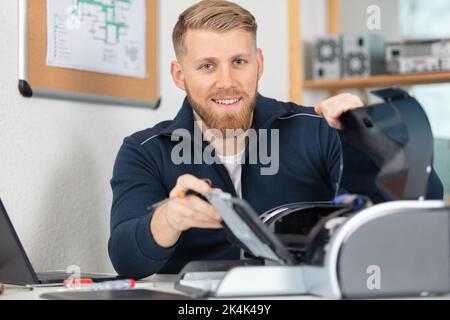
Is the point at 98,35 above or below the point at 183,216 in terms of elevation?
above

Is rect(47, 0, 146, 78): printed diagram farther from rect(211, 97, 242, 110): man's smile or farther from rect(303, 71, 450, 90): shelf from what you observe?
rect(303, 71, 450, 90): shelf

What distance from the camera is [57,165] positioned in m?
1.86

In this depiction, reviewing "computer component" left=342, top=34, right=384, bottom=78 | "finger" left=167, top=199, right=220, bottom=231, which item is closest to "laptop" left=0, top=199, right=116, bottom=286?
"finger" left=167, top=199, right=220, bottom=231

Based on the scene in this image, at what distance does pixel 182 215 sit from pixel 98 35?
97cm

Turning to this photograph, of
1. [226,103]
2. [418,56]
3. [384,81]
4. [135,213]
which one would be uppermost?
[418,56]

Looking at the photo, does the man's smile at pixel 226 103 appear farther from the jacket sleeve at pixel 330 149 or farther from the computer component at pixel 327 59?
the computer component at pixel 327 59

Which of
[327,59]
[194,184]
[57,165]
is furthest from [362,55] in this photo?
[194,184]

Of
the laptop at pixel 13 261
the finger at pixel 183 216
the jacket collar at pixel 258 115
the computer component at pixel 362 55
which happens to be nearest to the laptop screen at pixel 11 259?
the laptop at pixel 13 261

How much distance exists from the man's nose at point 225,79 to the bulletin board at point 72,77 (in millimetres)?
444

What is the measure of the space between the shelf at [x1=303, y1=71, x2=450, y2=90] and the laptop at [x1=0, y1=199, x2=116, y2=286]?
204cm

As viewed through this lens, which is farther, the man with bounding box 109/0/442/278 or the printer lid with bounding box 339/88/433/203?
the man with bounding box 109/0/442/278

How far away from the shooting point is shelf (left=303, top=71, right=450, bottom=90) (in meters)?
3.14

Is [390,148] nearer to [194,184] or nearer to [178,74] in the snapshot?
[194,184]
